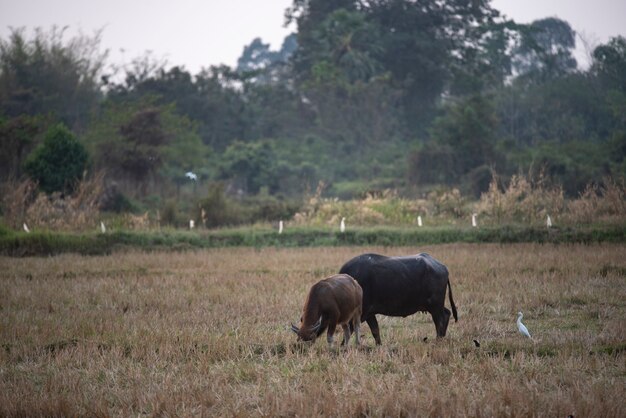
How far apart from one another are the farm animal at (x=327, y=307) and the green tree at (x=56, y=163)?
21.4 meters

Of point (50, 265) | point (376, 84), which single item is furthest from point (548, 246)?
point (376, 84)

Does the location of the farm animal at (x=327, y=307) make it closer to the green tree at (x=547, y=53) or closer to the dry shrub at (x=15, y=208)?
the dry shrub at (x=15, y=208)

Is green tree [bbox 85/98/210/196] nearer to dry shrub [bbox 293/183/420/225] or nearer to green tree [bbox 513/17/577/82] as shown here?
dry shrub [bbox 293/183/420/225]

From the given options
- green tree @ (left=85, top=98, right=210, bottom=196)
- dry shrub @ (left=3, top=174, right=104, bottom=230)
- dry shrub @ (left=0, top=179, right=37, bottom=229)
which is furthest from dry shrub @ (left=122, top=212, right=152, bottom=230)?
green tree @ (left=85, top=98, right=210, bottom=196)

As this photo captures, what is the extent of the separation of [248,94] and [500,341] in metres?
41.7

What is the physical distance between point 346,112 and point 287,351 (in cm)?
3787

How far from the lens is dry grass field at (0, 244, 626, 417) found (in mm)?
6164

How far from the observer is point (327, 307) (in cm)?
791

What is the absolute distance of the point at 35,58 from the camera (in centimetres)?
4431

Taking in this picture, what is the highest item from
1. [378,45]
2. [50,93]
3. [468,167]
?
[378,45]

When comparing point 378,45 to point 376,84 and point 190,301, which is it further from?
point 190,301

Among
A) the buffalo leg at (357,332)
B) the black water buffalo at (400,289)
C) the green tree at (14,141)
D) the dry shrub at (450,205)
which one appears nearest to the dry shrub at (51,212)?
the green tree at (14,141)

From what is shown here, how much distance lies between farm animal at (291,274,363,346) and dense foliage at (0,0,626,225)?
83.2ft

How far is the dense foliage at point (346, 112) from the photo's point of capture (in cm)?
3494
